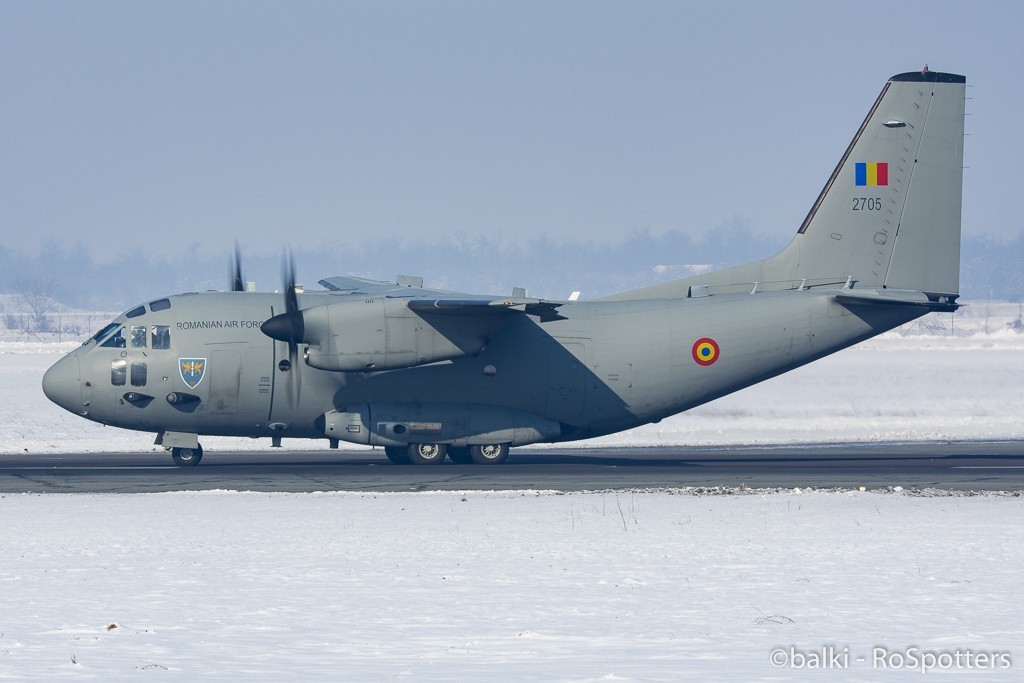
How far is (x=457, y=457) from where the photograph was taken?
28.9m

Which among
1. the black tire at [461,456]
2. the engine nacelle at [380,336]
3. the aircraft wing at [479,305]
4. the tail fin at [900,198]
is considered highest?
the tail fin at [900,198]

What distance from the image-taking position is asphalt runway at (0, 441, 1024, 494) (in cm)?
2334

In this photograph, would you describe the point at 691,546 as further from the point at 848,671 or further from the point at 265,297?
the point at 265,297

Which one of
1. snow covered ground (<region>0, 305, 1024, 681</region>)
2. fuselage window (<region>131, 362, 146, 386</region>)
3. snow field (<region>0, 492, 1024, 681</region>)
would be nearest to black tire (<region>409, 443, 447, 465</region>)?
fuselage window (<region>131, 362, 146, 386</region>)

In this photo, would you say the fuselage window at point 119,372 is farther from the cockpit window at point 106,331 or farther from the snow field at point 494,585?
the snow field at point 494,585

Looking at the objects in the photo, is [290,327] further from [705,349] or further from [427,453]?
[705,349]

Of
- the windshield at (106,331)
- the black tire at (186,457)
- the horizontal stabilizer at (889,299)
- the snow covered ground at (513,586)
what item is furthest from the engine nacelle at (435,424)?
the horizontal stabilizer at (889,299)

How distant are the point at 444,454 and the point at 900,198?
12777 mm

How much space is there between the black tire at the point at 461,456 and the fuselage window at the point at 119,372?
7.76 meters

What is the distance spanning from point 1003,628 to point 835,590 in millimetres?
2239

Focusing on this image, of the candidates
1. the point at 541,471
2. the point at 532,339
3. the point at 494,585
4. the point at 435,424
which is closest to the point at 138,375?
the point at 435,424

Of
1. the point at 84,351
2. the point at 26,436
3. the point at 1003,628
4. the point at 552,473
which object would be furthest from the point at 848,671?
the point at 26,436

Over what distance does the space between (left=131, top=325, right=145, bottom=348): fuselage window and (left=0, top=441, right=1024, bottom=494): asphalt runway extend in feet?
9.15

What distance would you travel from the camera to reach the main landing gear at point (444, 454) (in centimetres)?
2808
